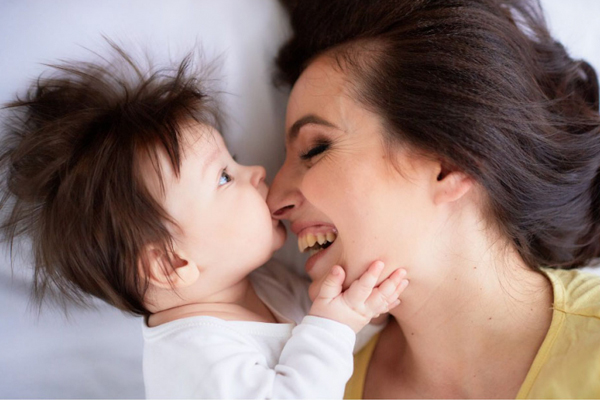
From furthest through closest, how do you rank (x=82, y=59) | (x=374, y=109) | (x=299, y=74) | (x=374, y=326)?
(x=374, y=326), (x=299, y=74), (x=82, y=59), (x=374, y=109)

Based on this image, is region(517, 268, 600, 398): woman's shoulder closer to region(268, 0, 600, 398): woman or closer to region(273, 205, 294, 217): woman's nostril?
region(268, 0, 600, 398): woman

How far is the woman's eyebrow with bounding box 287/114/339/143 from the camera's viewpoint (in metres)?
1.13

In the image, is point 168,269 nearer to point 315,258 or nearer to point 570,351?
point 315,258

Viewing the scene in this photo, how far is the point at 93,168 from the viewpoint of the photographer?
3.50ft

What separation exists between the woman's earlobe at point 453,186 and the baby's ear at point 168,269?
1.81 feet

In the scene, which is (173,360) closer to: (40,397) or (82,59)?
(40,397)

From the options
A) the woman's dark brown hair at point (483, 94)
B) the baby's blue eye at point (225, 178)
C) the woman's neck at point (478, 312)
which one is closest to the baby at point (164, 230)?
the baby's blue eye at point (225, 178)

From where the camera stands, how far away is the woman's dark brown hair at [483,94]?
41.0 inches

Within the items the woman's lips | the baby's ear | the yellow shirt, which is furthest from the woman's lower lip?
the yellow shirt

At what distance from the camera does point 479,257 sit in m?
1.16

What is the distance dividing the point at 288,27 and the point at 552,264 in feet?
3.10

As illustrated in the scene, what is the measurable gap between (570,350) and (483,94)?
56 centimetres

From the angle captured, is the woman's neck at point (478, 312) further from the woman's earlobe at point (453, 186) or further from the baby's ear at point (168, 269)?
the baby's ear at point (168, 269)

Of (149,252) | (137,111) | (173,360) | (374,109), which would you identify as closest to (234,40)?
(137,111)
